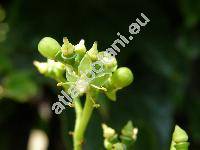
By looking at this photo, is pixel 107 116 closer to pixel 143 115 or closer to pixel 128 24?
pixel 143 115

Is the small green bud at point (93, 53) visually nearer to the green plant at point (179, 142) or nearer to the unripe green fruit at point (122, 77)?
the unripe green fruit at point (122, 77)

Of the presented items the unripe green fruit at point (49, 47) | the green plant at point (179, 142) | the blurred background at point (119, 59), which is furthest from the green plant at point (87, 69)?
→ the blurred background at point (119, 59)

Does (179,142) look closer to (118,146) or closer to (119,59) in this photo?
(118,146)

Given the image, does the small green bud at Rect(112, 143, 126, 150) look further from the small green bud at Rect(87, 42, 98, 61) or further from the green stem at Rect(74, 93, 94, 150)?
the small green bud at Rect(87, 42, 98, 61)

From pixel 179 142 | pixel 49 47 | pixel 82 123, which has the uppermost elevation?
pixel 49 47

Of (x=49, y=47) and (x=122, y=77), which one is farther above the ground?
(x=49, y=47)

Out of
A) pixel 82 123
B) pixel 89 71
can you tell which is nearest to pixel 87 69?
pixel 89 71

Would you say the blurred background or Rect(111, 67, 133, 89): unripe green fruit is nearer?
Rect(111, 67, 133, 89): unripe green fruit

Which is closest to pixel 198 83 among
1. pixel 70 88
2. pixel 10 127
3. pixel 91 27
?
pixel 91 27

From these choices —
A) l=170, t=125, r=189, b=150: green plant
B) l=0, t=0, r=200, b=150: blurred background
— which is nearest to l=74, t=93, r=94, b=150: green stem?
l=170, t=125, r=189, b=150: green plant
